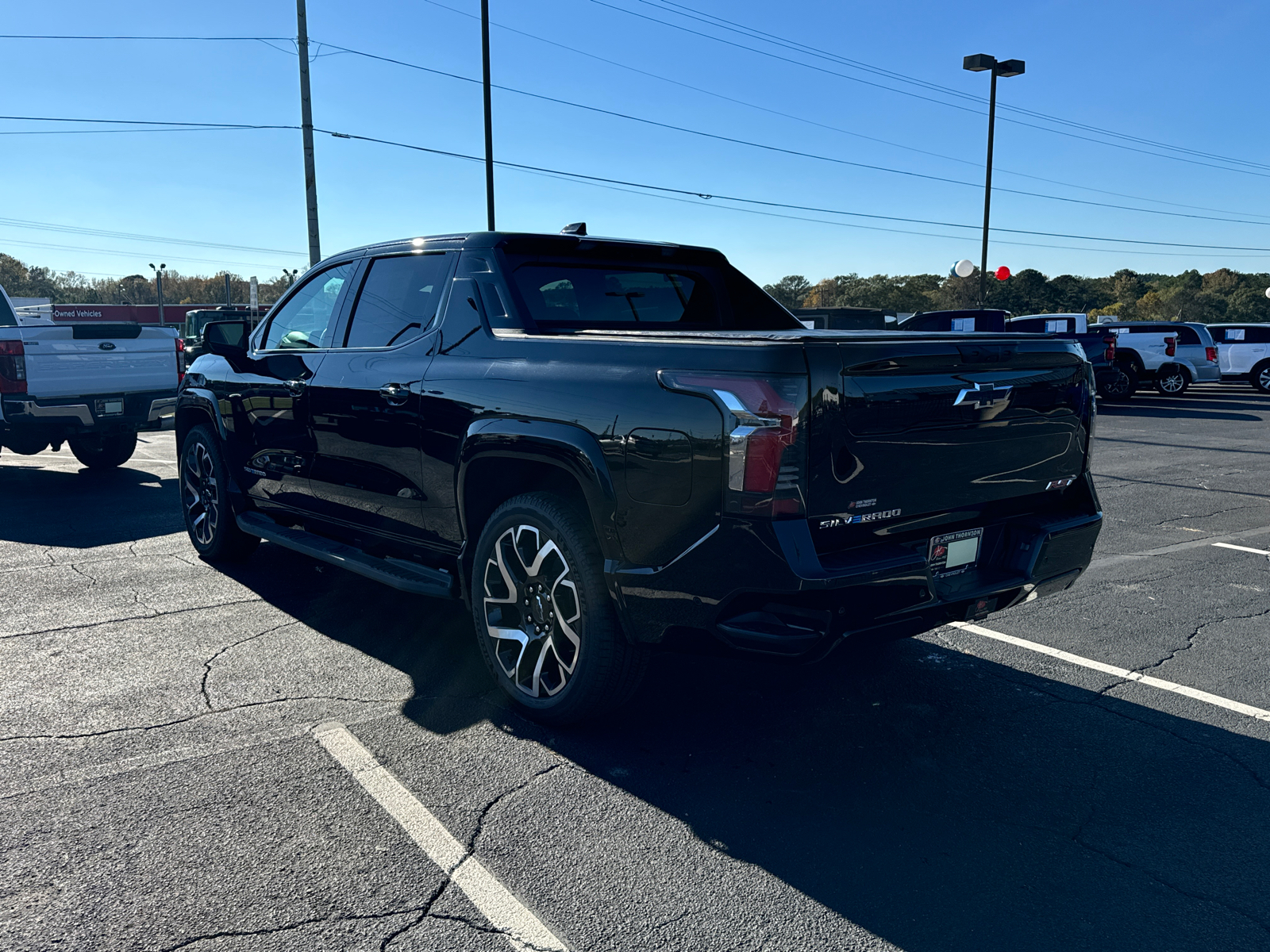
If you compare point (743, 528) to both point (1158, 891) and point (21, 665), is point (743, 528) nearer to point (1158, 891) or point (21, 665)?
point (1158, 891)

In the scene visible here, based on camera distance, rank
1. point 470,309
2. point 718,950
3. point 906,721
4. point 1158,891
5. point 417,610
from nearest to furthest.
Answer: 1. point 718,950
2. point 1158,891
3. point 906,721
4. point 470,309
5. point 417,610

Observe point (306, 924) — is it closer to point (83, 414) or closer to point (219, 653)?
point (219, 653)

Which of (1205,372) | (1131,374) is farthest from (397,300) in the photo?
(1205,372)

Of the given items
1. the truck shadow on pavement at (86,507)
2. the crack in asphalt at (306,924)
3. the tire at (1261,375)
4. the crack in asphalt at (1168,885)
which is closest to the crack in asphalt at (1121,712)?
the crack in asphalt at (1168,885)

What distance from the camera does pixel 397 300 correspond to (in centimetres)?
464

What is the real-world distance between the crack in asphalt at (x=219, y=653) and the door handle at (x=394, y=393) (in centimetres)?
145

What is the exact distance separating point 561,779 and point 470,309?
1994 mm

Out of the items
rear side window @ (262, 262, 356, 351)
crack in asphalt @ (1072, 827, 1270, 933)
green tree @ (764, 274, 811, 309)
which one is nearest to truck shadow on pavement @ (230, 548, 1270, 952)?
crack in asphalt @ (1072, 827, 1270, 933)

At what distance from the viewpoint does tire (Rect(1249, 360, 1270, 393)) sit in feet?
81.8

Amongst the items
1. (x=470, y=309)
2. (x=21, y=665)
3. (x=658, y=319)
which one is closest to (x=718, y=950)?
(x=470, y=309)

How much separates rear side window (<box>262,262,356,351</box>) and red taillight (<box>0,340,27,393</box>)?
16.2 ft

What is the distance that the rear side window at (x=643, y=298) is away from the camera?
14.1 ft

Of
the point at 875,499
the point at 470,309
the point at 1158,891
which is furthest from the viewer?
the point at 470,309

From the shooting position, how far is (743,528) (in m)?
2.96
